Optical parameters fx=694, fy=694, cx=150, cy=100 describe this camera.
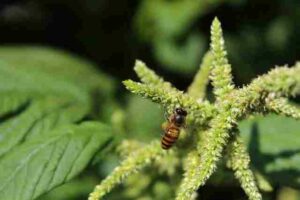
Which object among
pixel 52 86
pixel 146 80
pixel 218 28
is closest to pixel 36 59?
pixel 52 86

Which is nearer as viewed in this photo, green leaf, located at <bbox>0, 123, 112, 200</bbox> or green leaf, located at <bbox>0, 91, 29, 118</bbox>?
green leaf, located at <bbox>0, 123, 112, 200</bbox>

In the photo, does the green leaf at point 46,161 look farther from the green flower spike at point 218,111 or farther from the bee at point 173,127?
the bee at point 173,127

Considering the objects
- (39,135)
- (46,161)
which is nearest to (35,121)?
(39,135)

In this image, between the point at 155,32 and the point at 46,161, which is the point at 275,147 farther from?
the point at 155,32

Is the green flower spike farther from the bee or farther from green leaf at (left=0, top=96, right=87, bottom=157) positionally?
green leaf at (left=0, top=96, right=87, bottom=157)

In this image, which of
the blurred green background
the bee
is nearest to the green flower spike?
the bee

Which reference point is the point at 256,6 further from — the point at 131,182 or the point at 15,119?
the point at 15,119

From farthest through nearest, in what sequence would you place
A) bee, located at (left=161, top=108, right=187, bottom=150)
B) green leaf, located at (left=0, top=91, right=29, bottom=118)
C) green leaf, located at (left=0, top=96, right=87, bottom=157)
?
1. green leaf, located at (left=0, top=91, right=29, bottom=118)
2. green leaf, located at (left=0, top=96, right=87, bottom=157)
3. bee, located at (left=161, top=108, right=187, bottom=150)

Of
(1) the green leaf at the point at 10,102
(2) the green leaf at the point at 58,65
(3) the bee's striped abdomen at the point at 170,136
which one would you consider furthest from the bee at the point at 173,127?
(2) the green leaf at the point at 58,65
